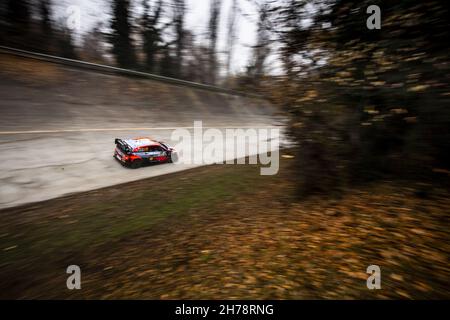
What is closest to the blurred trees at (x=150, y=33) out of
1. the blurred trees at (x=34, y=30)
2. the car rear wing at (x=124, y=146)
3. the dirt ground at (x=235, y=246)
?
the blurred trees at (x=34, y=30)

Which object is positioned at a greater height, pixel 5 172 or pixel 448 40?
pixel 448 40

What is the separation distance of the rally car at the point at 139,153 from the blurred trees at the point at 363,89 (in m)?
6.56

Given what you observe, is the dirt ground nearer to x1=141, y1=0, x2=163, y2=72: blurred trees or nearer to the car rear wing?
the car rear wing

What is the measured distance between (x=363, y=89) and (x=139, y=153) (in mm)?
8375

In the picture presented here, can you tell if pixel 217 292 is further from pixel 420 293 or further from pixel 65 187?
pixel 65 187

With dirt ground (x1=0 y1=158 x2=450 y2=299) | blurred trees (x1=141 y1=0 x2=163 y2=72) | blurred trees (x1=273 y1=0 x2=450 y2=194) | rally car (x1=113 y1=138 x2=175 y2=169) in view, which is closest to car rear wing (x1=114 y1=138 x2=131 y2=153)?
rally car (x1=113 y1=138 x2=175 y2=169)

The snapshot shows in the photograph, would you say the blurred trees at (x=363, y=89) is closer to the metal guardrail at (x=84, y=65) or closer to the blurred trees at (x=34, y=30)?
the metal guardrail at (x=84, y=65)

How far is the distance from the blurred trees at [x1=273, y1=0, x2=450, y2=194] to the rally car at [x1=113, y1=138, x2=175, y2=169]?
21.5ft

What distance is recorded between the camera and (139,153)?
1124 cm

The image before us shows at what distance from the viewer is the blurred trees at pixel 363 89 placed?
194 inches

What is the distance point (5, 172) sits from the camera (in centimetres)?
933

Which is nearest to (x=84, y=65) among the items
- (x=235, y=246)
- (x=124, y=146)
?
(x=124, y=146)
